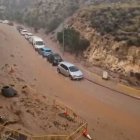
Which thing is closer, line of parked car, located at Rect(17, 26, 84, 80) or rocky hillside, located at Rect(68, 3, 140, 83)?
A: line of parked car, located at Rect(17, 26, 84, 80)

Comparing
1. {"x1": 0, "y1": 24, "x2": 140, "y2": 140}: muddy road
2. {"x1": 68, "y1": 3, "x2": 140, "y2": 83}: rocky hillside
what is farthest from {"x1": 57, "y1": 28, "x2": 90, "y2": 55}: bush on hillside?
{"x1": 0, "y1": 24, "x2": 140, "y2": 140}: muddy road

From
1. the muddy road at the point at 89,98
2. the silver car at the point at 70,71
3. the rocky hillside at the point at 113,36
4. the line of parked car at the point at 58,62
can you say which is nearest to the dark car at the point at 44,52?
the line of parked car at the point at 58,62

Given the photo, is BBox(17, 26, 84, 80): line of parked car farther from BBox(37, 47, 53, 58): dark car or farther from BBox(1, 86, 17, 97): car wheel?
BBox(1, 86, 17, 97): car wheel

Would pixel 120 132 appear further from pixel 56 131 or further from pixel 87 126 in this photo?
pixel 56 131

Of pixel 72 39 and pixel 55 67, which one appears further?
pixel 72 39

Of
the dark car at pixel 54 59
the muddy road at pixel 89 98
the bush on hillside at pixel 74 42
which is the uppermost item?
the bush on hillside at pixel 74 42

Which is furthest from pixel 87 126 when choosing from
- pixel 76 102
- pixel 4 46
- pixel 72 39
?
pixel 4 46

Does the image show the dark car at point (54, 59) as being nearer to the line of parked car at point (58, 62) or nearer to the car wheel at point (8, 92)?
the line of parked car at point (58, 62)
